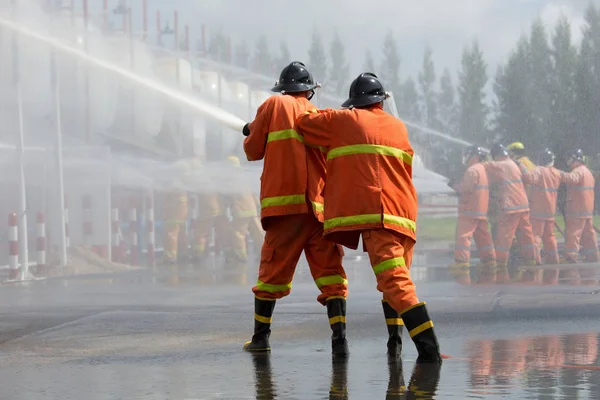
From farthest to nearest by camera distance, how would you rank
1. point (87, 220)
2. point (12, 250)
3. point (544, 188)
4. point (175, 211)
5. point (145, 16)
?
1. point (145, 16)
2. point (175, 211)
3. point (87, 220)
4. point (544, 188)
5. point (12, 250)

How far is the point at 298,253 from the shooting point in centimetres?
591

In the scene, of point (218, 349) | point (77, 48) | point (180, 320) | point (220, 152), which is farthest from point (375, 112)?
point (220, 152)

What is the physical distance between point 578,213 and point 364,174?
429 inches

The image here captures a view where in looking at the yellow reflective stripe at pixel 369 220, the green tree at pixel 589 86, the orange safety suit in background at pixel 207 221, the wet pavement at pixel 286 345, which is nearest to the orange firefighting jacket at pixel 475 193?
the wet pavement at pixel 286 345

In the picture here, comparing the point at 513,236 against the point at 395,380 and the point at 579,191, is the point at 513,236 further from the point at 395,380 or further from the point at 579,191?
the point at 395,380

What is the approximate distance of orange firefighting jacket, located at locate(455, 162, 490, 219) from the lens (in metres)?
14.7

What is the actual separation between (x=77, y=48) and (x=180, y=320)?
370 inches

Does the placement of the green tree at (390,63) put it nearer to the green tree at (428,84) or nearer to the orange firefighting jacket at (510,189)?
the green tree at (428,84)

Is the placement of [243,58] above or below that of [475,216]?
above

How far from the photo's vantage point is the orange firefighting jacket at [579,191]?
51.9 ft

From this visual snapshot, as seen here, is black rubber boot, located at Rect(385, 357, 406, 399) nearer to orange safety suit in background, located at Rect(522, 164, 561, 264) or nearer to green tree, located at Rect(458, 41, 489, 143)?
orange safety suit in background, located at Rect(522, 164, 561, 264)

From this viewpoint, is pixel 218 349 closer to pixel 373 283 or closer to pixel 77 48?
pixel 373 283

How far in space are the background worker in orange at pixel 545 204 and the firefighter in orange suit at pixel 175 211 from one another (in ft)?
16.7

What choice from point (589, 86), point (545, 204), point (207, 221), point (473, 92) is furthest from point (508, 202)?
point (473, 92)
